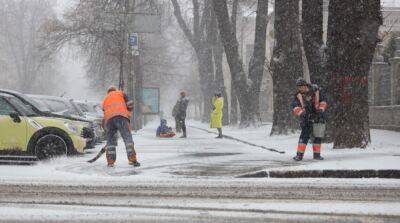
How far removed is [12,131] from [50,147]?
2.79 feet

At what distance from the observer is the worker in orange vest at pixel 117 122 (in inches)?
460

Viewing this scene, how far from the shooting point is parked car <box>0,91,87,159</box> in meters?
12.7

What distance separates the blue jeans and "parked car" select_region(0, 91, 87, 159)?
179 centimetres

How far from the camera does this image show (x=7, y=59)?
2726 inches

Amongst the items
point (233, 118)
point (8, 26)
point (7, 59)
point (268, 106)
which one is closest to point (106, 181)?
point (233, 118)

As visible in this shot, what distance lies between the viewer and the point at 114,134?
11906 millimetres

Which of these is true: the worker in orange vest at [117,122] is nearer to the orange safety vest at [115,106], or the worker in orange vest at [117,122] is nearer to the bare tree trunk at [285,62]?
the orange safety vest at [115,106]

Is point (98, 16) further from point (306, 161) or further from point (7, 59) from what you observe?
point (7, 59)

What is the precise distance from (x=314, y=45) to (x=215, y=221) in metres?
11.8

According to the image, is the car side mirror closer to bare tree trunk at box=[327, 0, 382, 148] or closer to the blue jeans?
the blue jeans

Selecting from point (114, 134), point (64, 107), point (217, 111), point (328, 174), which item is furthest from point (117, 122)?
point (217, 111)

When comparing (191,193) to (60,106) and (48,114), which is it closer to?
(48,114)

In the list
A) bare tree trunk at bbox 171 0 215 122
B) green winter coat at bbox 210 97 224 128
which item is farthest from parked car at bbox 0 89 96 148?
bare tree trunk at bbox 171 0 215 122

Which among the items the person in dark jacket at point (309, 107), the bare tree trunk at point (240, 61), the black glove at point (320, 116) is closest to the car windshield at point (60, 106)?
the person in dark jacket at point (309, 107)
